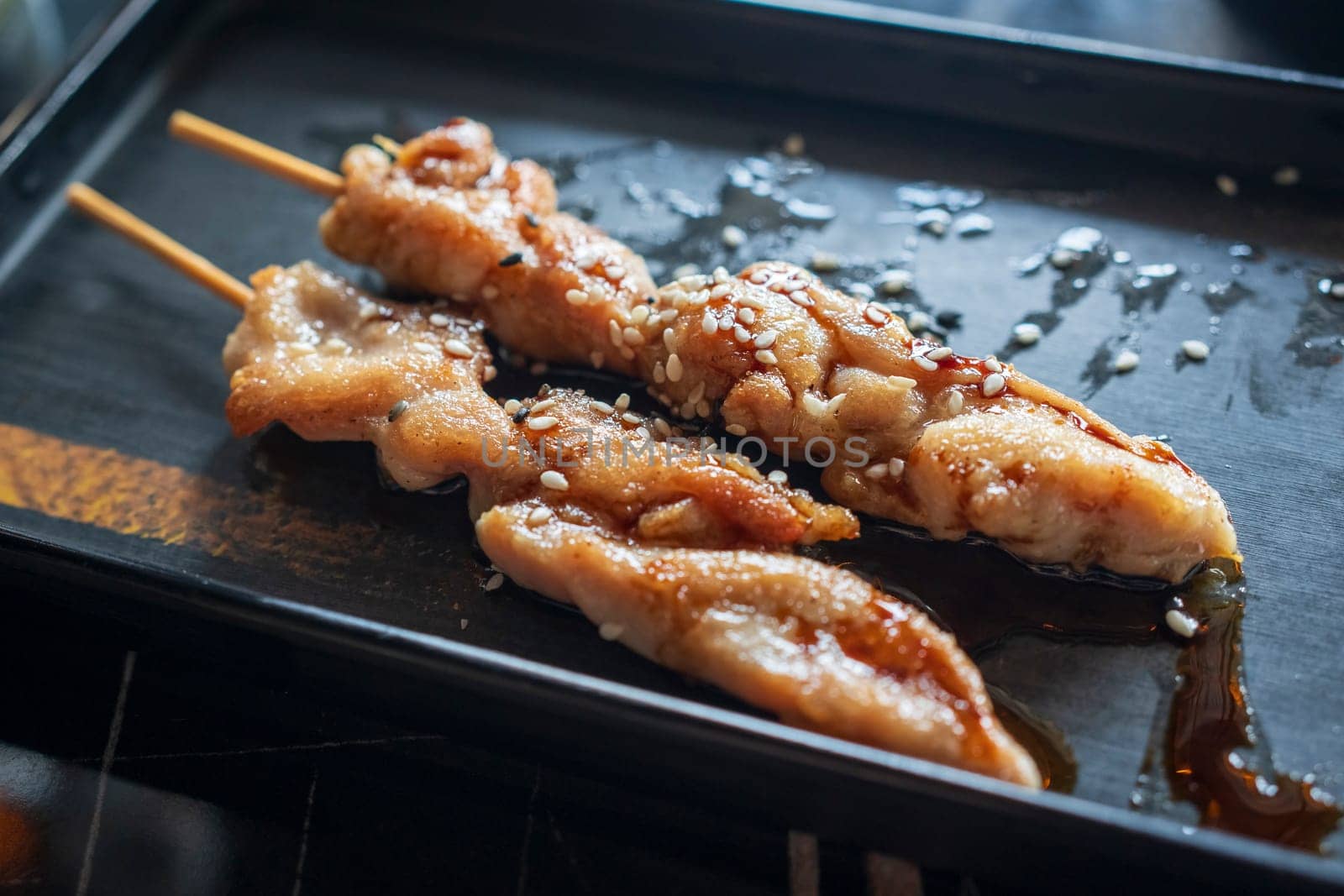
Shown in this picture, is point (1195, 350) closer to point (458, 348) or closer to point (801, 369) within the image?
point (801, 369)

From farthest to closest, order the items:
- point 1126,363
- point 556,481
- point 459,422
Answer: point 1126,363
point 459,422
point 556,481

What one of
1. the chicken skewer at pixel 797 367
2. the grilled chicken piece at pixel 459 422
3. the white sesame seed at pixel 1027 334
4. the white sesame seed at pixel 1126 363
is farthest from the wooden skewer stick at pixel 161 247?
the white sesame seed at pixel 1126 363

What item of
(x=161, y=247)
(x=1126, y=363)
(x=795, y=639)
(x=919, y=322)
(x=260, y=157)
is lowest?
(x=161, y=247)

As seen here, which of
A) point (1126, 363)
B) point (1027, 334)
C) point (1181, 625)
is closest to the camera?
point (1181, 625)

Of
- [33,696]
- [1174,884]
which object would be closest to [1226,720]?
[1174,884]

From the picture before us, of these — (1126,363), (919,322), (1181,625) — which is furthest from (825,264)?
(1181,625)

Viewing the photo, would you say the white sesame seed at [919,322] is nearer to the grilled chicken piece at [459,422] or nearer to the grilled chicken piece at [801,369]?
the grilled chicken piece at [801,369]

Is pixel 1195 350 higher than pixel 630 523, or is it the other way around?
pixel 1195 350
